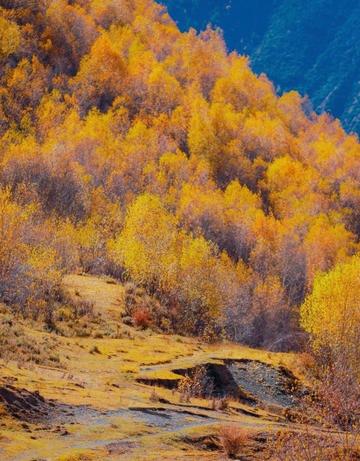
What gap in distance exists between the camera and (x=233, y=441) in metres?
15.4

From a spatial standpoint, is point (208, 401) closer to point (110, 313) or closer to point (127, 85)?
point (110, 313)

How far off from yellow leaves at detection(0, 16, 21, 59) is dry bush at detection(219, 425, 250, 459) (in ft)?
302

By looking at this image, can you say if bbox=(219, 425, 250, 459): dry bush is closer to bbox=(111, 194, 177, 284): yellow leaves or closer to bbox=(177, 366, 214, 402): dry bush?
bbox=(177, 366, 214, 402): dry bush

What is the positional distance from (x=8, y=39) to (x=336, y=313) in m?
70.8

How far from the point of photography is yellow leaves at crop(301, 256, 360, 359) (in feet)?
151

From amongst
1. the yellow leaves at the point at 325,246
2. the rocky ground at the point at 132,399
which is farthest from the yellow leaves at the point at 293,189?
the rocky ground at the point at 132,399

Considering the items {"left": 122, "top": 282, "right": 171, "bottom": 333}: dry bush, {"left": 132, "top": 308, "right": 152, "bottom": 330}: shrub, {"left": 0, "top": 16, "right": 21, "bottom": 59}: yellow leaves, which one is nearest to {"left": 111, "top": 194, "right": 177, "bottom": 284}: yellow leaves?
{"left": 122, "top": 282, "right": 171, "bottom": 333}: dry bush

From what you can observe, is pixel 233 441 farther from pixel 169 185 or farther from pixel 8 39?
pixel 8 39

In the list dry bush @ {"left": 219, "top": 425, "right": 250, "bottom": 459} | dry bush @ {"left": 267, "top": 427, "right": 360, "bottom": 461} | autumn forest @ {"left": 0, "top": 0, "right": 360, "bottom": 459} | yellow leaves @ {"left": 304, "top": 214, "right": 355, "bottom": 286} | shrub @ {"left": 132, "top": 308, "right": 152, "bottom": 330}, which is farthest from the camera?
yellow leaves @ {"left": 304, "top": 214, "right": 355, "bottom": 286}

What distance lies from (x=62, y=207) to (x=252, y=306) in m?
23.9

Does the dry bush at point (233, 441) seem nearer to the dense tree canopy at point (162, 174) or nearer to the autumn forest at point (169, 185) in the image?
the autumn forest at point (169, 185)

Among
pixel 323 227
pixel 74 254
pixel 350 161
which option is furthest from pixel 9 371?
pixel 350 161

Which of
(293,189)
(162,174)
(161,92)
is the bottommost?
(162,174)

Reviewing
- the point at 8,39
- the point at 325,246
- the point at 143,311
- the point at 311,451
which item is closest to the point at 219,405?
the point at 311,451
